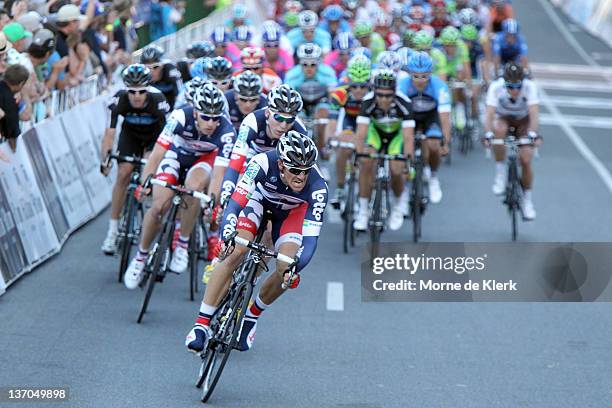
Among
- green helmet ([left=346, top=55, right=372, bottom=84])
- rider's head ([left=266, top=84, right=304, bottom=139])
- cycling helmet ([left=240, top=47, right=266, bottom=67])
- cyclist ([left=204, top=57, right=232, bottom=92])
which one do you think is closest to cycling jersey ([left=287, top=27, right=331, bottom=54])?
green helmet ([left=346, top=55, right=372, bottom=84])

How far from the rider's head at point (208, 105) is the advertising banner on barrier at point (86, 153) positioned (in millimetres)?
4362

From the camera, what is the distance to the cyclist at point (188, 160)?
36.9ft

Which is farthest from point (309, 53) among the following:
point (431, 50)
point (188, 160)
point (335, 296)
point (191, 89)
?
point (188, 160)

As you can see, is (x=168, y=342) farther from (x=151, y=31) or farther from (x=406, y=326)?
(x=151, y=31)

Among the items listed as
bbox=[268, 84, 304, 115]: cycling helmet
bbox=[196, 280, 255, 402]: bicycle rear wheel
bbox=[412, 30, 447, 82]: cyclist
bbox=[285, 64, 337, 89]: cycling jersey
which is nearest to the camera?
bbox=[196, 280, 255, 402]: bicycle rear wheel

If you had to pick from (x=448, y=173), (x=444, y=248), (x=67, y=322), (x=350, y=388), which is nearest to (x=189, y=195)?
(x=67, y=322)

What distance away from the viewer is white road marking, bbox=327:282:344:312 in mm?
12266

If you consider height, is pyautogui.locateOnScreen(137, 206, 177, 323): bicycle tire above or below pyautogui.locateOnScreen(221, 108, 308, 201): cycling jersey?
below

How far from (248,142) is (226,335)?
2.39m

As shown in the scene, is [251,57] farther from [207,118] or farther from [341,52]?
[341,52]

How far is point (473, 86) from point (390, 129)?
9.63m

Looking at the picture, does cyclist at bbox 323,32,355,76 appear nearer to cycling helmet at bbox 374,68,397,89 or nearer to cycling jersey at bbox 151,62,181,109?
cycling jersey at bbox 151,62,181,109

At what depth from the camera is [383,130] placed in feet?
48.9

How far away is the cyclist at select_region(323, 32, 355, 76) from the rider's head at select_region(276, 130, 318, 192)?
10.6 metres
